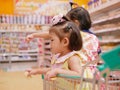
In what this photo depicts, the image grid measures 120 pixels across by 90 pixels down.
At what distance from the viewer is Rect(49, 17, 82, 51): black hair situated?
1505 millimetres

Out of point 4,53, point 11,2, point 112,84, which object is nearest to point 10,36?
point 4,53

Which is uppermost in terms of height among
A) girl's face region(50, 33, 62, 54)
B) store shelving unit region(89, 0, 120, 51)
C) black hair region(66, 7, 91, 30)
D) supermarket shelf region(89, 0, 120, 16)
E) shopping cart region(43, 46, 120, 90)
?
supermarket shelf region(89, 0, 120, 16)

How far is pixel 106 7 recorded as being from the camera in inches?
174

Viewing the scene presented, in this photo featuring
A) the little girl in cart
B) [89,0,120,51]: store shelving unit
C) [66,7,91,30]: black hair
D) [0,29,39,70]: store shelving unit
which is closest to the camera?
the little girl in cart

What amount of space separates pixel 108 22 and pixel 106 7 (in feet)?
1.21

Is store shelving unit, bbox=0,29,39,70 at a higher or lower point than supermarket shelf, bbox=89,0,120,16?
lower

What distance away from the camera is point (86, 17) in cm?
198

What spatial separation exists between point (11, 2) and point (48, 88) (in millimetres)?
7201

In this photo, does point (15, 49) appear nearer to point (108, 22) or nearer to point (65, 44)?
point (108, 22)

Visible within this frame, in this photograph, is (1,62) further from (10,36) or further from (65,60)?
(65,60)

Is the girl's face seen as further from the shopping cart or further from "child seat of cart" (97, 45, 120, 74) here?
"child seat of cart" (97, 45, 120, 74)

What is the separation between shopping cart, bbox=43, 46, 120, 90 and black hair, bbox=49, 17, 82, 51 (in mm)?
267

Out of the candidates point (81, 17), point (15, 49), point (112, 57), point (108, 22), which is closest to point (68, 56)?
point (81, 17)

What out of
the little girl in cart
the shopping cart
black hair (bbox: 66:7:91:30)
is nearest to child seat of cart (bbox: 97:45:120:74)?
the shopping cart
